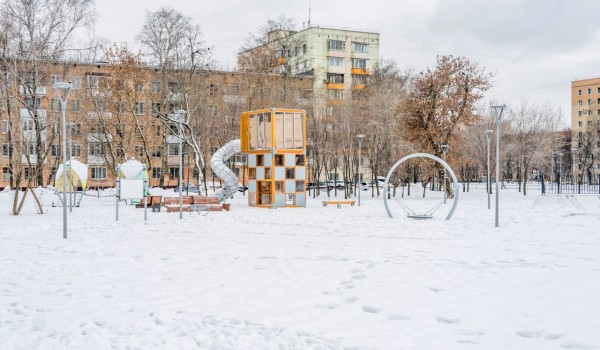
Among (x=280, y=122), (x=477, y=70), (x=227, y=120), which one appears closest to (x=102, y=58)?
(x=227, y=120)

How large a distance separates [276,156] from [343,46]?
46171 mm

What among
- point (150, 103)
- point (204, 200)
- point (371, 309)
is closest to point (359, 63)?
point (150, 103)

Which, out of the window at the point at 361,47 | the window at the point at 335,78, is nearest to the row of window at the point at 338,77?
the window at the point at 335,78

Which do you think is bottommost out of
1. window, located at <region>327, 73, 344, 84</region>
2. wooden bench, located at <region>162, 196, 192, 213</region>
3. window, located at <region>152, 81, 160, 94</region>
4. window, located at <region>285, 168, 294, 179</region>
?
wooden bench, located at <region>162, 196, 192, 213</region>

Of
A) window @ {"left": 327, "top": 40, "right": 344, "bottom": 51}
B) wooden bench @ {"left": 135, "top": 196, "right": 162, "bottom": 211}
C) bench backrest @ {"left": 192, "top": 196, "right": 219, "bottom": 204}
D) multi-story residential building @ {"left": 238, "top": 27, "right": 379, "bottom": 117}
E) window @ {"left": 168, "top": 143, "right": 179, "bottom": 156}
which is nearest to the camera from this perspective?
wooden bench @ {"left": 135, "top": 196, "right": 162, "bottom": 211}

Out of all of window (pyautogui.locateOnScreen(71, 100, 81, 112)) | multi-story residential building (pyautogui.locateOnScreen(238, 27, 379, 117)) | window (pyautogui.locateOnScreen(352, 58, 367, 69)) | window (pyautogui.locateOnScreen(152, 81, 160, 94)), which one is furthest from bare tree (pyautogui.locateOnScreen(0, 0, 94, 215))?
window (pyautogui.locateOnScreen(352, 58, 367, 69))

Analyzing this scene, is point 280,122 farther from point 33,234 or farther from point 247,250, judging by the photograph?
point 247,250

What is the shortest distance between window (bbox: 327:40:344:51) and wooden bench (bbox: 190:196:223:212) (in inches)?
1957

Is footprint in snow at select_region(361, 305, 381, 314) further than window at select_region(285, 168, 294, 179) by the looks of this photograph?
No

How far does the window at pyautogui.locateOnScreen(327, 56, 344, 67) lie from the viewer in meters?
76.1

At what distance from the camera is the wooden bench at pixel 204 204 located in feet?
92.0

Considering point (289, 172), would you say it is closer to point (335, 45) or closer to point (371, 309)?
point (371, 309)

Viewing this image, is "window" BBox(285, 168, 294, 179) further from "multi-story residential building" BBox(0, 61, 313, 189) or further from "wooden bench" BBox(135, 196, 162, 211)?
"multi-story residential building" BBox(0, 61, 313, 189)

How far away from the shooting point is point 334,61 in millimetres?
76438
